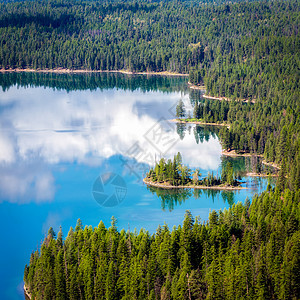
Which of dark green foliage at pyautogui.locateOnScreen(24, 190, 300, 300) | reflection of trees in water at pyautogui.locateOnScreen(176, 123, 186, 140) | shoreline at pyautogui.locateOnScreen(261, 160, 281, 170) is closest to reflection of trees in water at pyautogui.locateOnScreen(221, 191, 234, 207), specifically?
shoreline at pyautogui.locateOnScreen(261, 160, 281, 170)

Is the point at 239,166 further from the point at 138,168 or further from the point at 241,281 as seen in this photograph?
the point at 241,281

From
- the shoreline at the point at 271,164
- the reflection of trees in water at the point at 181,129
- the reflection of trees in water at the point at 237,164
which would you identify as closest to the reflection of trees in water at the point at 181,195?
the reflection of trees in water at the point at 237,164

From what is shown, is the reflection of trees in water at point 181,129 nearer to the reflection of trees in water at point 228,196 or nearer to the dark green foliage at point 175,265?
the reflection of trees in water at point 228,196

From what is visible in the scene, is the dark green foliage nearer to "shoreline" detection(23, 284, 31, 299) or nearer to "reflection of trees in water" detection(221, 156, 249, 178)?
"shoreline" detection(23, 284, 31, 299)

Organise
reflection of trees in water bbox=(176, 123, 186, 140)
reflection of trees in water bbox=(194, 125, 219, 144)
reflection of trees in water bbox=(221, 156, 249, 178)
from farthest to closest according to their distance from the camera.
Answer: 1. reflection of trees in water bbox=(176, 123, 186, 140)
2. reflection of trees in water bbox=(194, 125, 219, 144)
3. reflection of trees in water bbox=(221, 156, 249, 178)

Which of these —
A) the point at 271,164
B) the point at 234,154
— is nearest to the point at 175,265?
the point at 271,164

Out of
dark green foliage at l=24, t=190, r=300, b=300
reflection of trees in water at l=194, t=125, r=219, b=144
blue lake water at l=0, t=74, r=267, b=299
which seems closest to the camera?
dark green foliage at l=24, t=190, r=300, b=300

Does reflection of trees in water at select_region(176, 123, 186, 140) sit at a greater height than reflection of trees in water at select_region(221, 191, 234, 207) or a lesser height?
greater
